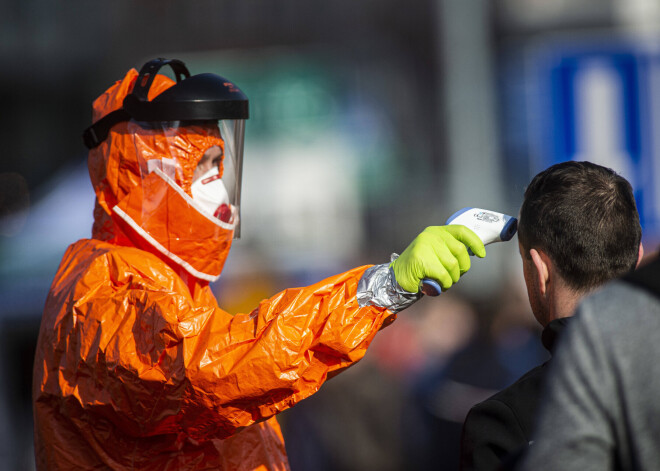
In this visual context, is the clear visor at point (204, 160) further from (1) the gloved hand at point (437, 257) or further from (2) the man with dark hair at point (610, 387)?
(2) the man with dark hair at point (610, 387)

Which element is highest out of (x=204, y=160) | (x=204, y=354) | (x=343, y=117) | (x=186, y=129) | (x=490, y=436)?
(x=186, y=129)

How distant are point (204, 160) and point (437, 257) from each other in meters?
0.92

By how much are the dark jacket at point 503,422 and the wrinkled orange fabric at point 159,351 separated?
328mm

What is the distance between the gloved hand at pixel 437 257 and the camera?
1913 millimetres

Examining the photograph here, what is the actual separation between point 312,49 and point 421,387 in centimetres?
358

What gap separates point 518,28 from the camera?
7195mm

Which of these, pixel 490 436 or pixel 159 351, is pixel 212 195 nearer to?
pixel 159 351

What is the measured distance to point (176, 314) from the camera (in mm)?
1898

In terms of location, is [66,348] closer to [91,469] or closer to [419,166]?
[91,469]

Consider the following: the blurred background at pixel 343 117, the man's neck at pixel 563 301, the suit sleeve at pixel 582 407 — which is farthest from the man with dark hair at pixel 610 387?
the blurred background at pixel 343 117

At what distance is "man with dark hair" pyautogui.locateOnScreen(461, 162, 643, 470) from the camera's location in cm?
179

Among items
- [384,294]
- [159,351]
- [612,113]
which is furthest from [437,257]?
[612,113]

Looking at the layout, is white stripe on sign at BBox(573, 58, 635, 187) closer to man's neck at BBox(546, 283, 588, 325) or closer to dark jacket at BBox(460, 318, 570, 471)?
man's neck at BBox(546, 283, 588, 325)

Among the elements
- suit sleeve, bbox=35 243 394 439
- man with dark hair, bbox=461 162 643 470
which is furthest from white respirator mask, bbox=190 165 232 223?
man with dark hair, bbox=461 162 643 470
